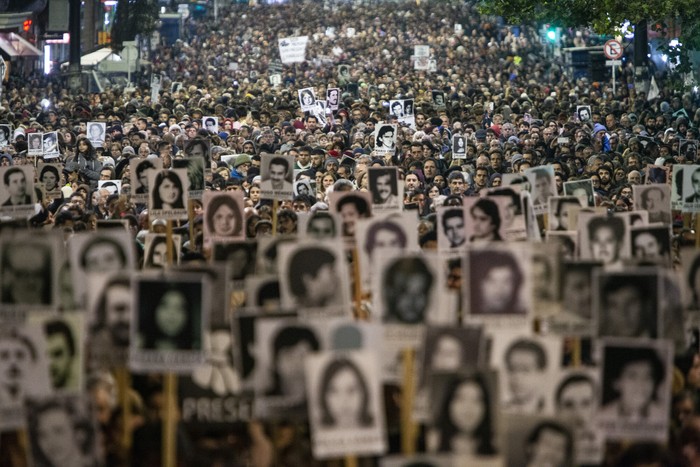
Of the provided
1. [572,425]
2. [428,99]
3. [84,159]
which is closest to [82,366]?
[572,425]

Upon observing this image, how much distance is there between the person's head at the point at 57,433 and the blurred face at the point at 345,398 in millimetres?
1116

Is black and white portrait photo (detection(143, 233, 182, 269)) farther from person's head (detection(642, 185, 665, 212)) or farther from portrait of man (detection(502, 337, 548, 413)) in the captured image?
portrait of man (detection(502, 337, 548, 413))

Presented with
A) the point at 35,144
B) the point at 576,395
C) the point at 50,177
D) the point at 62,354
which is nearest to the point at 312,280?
the point at 62,354

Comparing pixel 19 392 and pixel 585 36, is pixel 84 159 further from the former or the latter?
pixel 585 36

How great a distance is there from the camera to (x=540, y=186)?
14.5m

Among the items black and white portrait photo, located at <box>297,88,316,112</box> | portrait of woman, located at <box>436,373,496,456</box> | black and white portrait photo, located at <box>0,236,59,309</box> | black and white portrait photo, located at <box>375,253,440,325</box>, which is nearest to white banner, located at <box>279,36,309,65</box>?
black and white portrait photo, located at <box>297,88,316,112</box>

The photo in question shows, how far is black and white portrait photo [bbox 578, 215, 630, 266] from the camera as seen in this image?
1013cm

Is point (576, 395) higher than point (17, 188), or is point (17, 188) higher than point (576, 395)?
point (17, 188)

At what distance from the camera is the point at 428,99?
106 feet

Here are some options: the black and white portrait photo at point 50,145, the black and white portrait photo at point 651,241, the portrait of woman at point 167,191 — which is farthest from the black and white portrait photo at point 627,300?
the black and white portrait photo at point 50,145

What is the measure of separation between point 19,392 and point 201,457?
931 millimetres

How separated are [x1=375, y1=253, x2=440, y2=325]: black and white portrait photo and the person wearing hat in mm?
11352

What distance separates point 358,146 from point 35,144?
466cm

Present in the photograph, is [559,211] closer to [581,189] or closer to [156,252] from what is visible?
[581,189]
